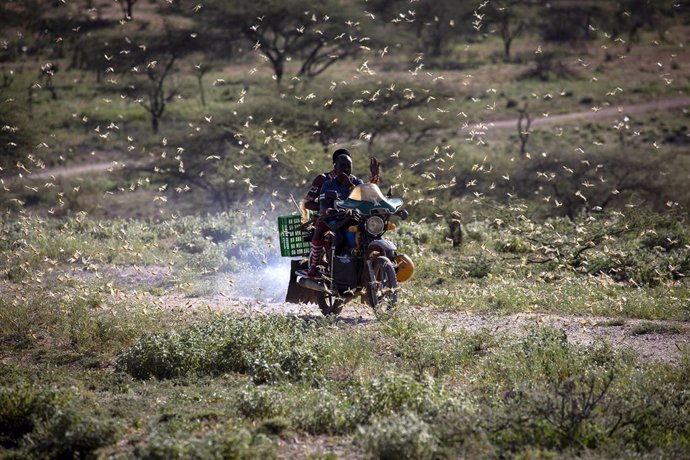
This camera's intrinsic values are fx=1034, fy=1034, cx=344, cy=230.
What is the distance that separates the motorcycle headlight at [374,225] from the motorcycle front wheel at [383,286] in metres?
0.30

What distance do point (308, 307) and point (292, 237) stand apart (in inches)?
48.6

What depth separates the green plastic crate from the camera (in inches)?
488

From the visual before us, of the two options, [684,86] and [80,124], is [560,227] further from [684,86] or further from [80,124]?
[684,86]

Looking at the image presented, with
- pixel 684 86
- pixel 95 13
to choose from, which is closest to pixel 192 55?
pixel 95 13

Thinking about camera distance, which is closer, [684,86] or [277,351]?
[277,351]

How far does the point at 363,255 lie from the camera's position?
37.7 feet

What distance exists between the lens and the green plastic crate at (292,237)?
1240 cm

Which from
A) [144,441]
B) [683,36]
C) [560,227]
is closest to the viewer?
[144,441]

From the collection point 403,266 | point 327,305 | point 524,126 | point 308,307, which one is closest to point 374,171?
point 403,266

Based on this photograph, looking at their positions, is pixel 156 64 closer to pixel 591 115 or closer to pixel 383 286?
pixel 591 115

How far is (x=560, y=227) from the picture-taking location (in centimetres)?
1845

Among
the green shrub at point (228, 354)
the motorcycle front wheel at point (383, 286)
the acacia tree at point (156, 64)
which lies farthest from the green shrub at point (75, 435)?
the acacia tree at point (156, 64)

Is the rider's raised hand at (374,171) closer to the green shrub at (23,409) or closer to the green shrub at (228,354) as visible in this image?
the green shrub at (228,354)

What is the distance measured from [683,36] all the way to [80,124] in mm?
31995
